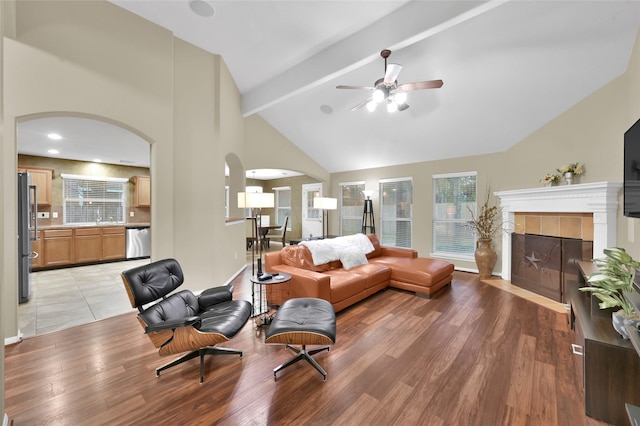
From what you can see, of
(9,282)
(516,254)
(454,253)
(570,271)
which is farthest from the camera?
(454,253)

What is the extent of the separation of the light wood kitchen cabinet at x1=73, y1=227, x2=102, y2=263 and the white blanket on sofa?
16.3 ft

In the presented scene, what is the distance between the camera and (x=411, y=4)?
2682 mm

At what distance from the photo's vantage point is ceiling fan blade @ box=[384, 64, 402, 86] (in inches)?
103

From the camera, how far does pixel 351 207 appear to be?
7523mm

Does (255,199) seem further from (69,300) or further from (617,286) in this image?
(617,286)

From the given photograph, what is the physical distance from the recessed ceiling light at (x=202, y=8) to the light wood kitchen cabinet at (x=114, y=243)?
5.19m

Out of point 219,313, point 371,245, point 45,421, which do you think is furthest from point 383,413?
point 371,245

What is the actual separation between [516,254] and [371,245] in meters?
2.52

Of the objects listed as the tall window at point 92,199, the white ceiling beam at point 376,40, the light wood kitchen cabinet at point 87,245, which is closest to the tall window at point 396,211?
the white ceiling beam at point 376,40

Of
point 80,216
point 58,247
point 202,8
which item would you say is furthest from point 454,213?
point 80,216

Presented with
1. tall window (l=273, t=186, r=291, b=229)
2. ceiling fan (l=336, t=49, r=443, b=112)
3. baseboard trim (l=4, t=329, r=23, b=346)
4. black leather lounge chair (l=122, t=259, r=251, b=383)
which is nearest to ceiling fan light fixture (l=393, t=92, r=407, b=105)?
ceiling fan (l=336, t=49, r=443, b=112)

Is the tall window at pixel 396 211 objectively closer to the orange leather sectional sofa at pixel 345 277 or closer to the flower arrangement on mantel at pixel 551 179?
the orange leather sectional sofa at pixel 345 277

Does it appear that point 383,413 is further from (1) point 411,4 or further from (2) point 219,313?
(1) point 411,4

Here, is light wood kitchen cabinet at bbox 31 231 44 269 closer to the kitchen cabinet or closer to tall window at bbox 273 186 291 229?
the kitchen cabinet
